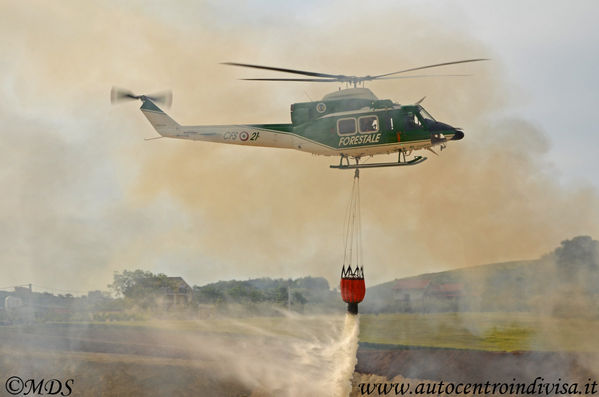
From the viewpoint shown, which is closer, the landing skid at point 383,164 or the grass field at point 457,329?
the landing skid at point 383,164

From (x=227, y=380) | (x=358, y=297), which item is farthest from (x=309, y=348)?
(x=358, y=297)

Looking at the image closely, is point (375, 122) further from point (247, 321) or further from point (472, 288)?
point (247, 321)

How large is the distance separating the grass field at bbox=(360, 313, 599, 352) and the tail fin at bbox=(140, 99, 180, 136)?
81.4 ft

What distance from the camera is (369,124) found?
3731 cm

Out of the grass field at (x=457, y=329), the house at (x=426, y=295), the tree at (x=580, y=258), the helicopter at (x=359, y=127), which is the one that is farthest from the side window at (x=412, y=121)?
the house at (x=426, y=295)

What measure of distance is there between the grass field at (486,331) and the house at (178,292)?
23.7 meters

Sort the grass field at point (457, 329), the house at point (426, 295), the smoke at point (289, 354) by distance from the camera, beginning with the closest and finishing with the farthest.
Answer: the smoke at point (289, 354), the grass field at point (457, 329), the house at point (426, 295)

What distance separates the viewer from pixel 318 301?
74.6m

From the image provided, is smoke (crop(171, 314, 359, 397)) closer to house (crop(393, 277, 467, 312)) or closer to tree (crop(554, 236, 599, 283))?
house (crop(393, 277, 467, 312))

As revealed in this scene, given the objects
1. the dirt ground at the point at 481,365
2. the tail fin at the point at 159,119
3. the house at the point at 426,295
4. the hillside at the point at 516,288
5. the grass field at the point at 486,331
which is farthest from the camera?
the house at the point at 426,295

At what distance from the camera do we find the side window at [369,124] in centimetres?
3725

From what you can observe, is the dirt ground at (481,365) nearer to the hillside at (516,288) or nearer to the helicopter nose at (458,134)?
the hillside at (516,288)

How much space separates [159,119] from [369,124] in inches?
564

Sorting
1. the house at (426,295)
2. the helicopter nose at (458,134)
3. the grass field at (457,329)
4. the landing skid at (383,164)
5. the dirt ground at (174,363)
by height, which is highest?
the helicopter nose at (458,134)
